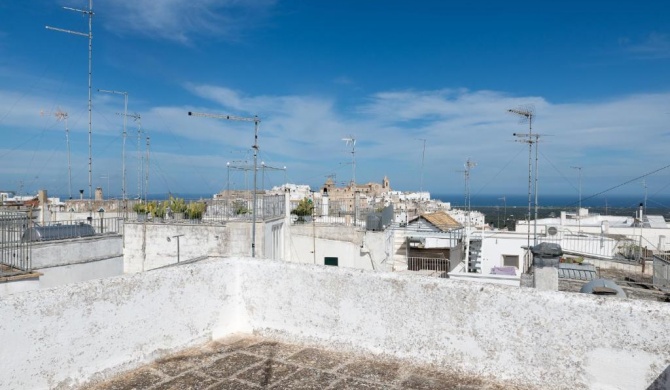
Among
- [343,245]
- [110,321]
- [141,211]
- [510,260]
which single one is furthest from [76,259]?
[510,260]

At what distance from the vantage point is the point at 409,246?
17297mm

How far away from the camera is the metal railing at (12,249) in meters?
6.71

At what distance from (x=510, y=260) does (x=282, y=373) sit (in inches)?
536

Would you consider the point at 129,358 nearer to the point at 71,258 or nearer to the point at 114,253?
the point at 71,258

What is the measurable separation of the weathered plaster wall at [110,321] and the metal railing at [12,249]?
3635 millimetres

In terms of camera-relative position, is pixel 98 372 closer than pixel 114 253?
Yes

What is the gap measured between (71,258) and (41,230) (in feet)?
2.93

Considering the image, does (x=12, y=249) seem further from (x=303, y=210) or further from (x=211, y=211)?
(x=303, y=210)

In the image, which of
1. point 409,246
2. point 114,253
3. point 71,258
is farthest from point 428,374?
→ point 409,246

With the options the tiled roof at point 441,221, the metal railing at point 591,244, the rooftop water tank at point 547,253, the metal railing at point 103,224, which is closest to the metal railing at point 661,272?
the rooftop water tank at point 547,253

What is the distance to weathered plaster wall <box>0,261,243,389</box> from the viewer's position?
10.1 ft

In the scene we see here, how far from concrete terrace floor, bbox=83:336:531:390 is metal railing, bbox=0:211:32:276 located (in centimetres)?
391

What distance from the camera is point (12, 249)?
720 cm

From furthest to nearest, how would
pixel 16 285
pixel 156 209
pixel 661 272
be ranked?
pixel 156 209 < pixel 661 272 < pixel 16 285
